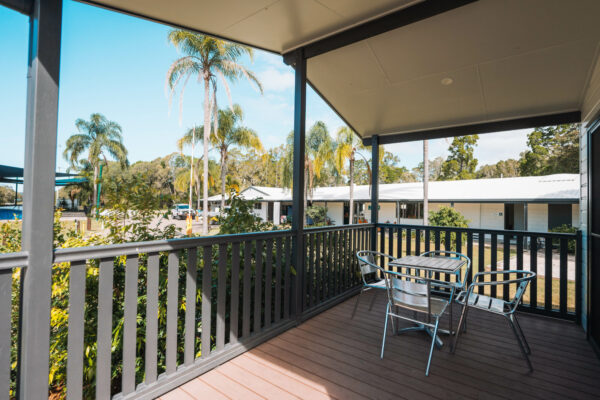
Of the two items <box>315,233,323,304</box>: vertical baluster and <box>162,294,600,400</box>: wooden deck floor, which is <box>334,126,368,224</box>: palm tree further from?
<box>162,294,600,400</box>: wooden deck floor

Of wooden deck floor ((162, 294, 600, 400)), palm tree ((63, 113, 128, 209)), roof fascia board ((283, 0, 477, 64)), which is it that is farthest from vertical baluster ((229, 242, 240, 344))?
palm tree ((63, 113, 128, 209))

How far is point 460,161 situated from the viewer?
28562 mm

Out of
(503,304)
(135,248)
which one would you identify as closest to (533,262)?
(503,304)

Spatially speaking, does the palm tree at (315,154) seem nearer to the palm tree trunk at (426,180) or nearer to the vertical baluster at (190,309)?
the palm tree trunk at (426,180)

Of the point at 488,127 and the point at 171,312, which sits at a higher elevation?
the point at 488,127

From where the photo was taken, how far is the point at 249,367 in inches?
89.3

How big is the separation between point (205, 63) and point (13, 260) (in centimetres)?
1356

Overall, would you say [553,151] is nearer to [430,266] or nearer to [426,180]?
[426,180]

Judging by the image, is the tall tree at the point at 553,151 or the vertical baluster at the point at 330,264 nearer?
the vertical baluster at the point at 330,264

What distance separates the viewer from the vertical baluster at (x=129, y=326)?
176cm

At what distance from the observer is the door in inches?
104

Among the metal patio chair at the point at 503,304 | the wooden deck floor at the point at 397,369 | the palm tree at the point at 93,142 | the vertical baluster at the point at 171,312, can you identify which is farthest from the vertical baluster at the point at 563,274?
the palm tree at the point at 93,142

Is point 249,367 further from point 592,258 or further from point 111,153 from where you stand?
point 111,153

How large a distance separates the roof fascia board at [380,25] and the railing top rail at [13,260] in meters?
2.71
